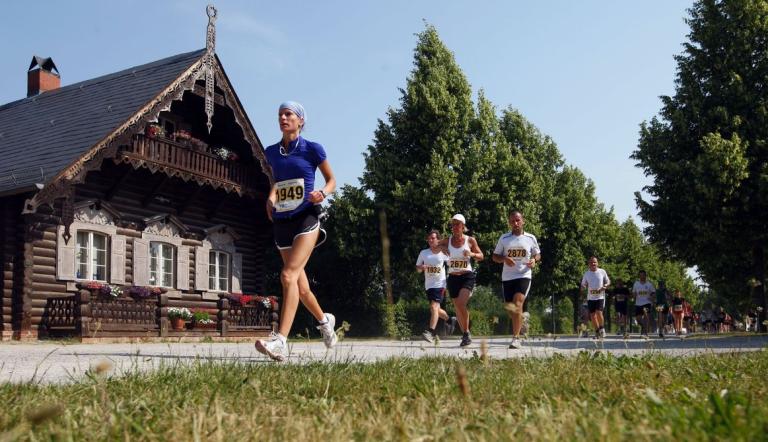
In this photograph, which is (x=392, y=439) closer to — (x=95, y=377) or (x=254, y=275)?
(x=95, y=377)

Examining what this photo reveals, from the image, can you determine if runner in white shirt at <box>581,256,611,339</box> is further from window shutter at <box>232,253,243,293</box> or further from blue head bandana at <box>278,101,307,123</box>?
blue head bandana at <box>278,101,307,123</box>

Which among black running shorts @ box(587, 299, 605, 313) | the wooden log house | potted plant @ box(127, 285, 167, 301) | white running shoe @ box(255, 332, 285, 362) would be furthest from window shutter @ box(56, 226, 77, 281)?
white running shoe @ box(255, 332, 285, 362)

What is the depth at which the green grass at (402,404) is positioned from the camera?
2.52 metres

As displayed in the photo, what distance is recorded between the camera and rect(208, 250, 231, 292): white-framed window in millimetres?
24141

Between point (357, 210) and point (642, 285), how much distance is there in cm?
1198

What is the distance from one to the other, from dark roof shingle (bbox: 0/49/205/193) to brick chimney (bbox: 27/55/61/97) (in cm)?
171

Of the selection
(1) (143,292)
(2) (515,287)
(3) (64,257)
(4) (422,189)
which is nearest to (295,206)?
(2) (515,287)

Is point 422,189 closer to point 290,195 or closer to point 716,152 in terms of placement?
point 716,152

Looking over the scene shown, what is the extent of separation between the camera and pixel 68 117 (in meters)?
21.4

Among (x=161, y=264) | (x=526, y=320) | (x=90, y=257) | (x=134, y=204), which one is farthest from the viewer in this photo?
(x=161, y=264)

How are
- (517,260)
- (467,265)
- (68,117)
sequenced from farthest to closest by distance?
(68,117), (467,265), (517,260)

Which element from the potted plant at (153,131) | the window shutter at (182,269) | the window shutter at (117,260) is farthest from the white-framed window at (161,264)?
the potted plant at (153,131)

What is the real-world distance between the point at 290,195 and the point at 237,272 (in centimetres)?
1766

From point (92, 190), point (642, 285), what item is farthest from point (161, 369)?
point (642, 285)
